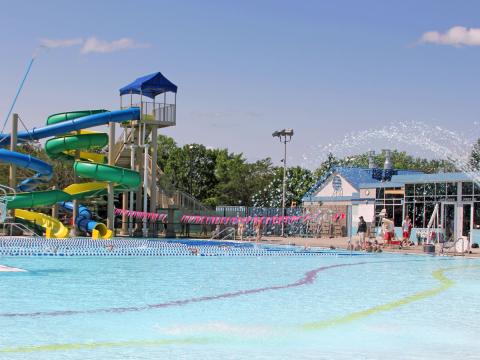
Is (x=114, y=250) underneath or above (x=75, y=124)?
underneath

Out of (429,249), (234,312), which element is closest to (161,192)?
(429,249)

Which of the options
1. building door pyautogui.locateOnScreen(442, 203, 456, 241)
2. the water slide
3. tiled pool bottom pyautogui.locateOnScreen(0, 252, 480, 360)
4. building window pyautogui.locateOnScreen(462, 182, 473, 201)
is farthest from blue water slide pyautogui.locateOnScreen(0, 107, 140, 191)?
building window pyautogui.locateOnScreen(462, 182, 473, 201)

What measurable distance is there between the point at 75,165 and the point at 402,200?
14946 millimetres

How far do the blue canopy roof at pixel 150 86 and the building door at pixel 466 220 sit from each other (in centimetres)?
1521

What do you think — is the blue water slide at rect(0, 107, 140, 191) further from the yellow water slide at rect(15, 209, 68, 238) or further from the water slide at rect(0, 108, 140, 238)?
the yellow water slide at rect(15, 209, 68, 238)

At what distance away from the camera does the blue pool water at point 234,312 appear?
7.61 m

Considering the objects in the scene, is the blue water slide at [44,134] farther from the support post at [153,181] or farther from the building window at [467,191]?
the building window at [467,191]

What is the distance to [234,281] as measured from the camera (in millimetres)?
14703

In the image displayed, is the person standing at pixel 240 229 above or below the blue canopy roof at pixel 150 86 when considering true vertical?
below

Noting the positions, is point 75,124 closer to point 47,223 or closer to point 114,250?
point 47,223

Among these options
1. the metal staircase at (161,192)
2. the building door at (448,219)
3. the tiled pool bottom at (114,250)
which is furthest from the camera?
the metal staircase at (161,192)

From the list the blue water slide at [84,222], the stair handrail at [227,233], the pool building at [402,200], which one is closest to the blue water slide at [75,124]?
the blue water slide at [84,222]

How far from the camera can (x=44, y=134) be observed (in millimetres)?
31547

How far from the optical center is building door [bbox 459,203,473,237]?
92.8ft
